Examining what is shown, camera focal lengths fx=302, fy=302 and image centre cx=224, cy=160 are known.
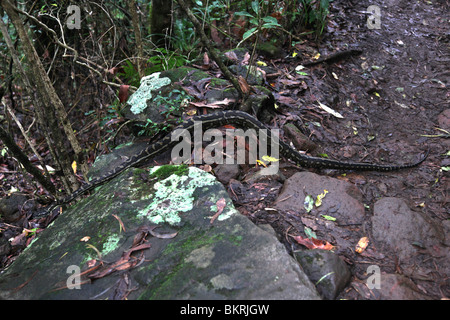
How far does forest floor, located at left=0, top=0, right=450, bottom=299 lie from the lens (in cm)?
472

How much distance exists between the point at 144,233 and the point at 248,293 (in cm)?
148

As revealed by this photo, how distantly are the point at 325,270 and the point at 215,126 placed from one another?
11.2 ft

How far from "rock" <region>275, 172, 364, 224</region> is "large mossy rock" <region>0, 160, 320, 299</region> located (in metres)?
1.04

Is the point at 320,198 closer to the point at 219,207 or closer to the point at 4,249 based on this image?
the point at 219,207

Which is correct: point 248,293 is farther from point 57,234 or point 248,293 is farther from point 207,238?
point 57,234

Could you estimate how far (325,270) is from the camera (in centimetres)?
307

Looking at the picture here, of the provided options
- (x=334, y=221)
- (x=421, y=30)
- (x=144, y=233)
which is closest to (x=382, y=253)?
(x=334, y=221)

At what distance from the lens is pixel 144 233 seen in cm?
352

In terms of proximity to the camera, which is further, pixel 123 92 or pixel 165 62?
pixel 165 62

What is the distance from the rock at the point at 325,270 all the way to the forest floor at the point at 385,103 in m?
0.15

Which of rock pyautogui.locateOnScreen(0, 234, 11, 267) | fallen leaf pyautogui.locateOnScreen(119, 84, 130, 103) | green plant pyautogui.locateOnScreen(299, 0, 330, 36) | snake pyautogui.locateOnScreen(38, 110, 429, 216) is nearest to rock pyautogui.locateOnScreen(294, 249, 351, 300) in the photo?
snake pyautogui.locateOnScreen(38, 110, 429, 216)

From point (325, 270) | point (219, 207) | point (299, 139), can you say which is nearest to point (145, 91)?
point (299, 139)

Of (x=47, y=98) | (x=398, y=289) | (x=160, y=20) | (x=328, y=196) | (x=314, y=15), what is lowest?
(x=328, y=196)

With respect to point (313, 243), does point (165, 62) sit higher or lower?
higher
